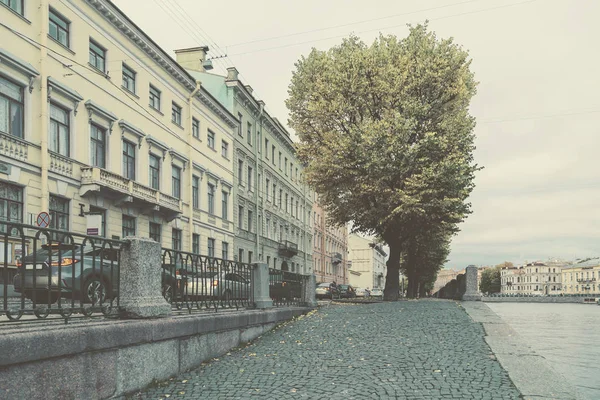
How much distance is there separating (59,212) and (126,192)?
11.5ft

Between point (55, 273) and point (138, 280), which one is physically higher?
point (55, 273)

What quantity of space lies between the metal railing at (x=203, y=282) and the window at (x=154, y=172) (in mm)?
17742

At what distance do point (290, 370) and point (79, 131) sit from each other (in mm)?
17038

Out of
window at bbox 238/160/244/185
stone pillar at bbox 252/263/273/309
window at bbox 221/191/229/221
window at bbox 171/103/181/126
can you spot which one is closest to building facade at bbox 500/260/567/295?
window at bbox 238/160/244/185

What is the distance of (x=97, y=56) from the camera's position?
904 inches

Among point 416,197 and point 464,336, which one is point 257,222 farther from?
point 464,336

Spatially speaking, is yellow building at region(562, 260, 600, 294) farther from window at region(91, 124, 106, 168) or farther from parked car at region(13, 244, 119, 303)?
Result: parked car at region(13, 244, 119, 303)

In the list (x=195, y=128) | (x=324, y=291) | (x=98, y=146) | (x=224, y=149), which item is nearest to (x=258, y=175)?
(x=224, y=149)

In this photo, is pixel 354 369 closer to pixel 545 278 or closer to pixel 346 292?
pixel 346 292

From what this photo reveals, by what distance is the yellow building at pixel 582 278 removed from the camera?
6137 inches

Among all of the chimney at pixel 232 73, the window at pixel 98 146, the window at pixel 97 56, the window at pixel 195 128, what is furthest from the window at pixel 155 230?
the chimney at pixel 232 73

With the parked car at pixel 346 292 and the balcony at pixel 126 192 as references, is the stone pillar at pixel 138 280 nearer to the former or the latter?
the balcony at pixel 126 192

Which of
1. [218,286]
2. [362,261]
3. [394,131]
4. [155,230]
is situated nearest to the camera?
[218,286]

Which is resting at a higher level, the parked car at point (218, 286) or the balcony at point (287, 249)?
the parked car at point (218, 286)
